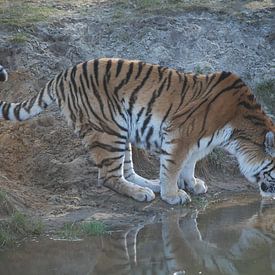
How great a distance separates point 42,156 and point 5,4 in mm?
3463

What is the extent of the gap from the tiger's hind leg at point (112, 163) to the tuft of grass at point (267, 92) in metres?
2.67

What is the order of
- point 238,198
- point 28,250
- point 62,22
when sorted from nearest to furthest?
point 28,250 → point 238,198 → point 62,22

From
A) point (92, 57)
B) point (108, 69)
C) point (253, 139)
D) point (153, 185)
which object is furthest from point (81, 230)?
point (92, 57)

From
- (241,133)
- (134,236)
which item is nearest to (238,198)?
(241,133)

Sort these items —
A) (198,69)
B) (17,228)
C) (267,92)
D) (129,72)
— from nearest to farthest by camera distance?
(17,228), (129,72), (198,69), (267,92)

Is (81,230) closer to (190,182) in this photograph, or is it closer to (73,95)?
(73,95)

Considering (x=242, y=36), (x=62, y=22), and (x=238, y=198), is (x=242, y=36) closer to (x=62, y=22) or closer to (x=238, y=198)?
(x=62, y=22)

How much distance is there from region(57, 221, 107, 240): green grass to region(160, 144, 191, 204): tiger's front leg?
1.02 meters

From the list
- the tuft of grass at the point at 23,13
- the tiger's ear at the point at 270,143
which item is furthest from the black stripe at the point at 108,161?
the tuft of grass at the point at 23,13

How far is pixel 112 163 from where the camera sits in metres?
7.64

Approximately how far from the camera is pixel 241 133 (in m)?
7.58

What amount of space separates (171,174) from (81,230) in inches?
49.3

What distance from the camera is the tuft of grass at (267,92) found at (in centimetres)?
968

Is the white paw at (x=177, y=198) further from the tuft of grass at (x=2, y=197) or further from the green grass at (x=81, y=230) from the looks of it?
the tuft of grass at (x=2, y=197)
